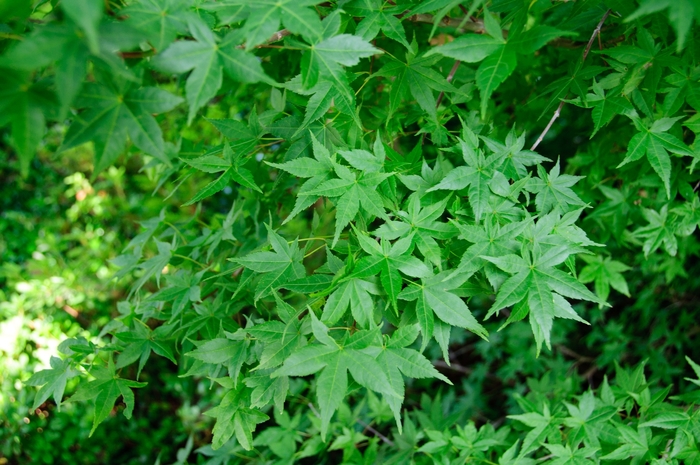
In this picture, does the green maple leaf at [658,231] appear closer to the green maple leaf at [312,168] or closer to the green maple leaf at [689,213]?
the green maple leaf at [689,213]

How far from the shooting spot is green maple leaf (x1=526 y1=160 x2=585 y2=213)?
1.45 meters

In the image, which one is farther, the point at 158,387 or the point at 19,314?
the point at 158,387

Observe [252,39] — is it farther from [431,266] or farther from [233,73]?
[431,266]

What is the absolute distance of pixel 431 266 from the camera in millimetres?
1287

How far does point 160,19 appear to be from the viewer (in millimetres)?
1047

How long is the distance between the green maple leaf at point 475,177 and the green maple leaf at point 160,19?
0.74 meters

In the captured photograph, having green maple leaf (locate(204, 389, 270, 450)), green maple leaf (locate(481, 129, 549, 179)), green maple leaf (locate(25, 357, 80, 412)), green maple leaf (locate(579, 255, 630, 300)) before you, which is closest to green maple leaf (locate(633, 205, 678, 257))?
green maple leaf (locate(579, 255, 630, 300))

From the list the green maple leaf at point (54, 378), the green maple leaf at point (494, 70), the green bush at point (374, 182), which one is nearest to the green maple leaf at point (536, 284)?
the green bush at point (374, 182)

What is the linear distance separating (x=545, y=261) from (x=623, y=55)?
707 mm

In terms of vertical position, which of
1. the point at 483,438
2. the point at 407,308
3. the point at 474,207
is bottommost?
the point at 483,438

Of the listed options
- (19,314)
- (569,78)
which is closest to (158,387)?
(19,314)

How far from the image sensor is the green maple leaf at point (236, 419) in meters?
1.43

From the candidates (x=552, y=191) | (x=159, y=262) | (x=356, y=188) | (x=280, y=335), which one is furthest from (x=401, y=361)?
(x=159, y=262)

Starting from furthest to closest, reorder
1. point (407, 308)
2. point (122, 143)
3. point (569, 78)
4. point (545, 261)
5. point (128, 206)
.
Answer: point (128, 206)
point (569, 78)
point (407, 308)
point (545, 261)
point (122, 143)
